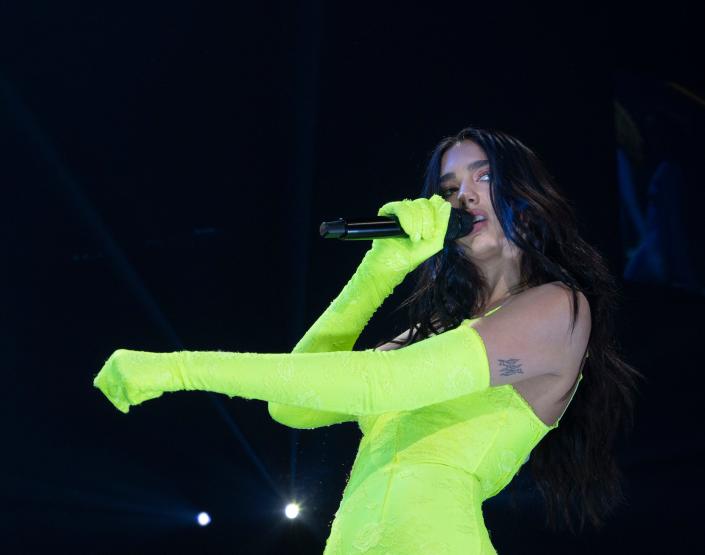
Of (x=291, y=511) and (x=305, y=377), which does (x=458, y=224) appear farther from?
(x=291, y=511)

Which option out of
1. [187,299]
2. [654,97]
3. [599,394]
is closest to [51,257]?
[187,299]

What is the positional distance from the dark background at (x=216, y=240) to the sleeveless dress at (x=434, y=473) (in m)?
1.01

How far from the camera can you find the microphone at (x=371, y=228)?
1208 millimetres

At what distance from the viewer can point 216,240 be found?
97.8 inches

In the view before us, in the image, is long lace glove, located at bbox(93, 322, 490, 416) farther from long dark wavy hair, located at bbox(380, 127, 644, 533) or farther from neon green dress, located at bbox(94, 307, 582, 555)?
long dark wavy hair, located at bbox(380, 127, 644, 533)

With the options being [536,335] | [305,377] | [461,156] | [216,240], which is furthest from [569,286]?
[216,240]

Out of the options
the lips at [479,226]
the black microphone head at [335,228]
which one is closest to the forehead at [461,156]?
the lips at [479,226]

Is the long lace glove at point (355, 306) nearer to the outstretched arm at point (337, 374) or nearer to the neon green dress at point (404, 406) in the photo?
the neon green dress at point (404, 406)

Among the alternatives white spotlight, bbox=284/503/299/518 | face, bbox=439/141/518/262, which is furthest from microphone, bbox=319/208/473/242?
white spotlight, bbox=284/503/299/518

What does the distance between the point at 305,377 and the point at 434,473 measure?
0.28 m

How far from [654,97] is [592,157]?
41 centimetres

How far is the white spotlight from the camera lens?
247 cm

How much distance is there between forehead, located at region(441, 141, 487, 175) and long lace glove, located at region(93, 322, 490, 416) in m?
0.50

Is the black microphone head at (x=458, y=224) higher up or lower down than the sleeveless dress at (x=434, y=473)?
higher up
